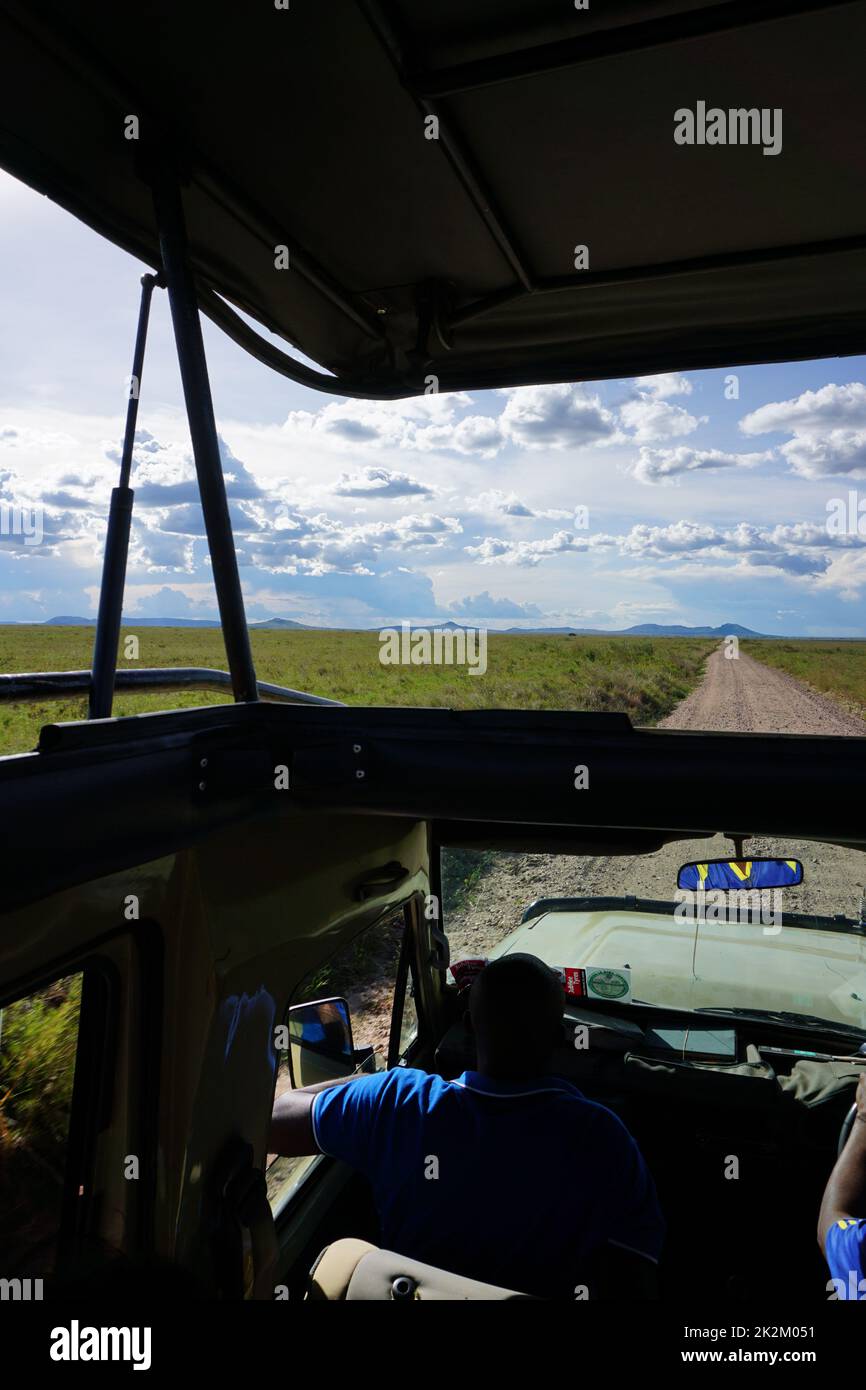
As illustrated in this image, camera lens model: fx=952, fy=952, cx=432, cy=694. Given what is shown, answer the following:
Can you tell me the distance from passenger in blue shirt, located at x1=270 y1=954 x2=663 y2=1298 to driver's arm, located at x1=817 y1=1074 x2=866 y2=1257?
0.67 meters

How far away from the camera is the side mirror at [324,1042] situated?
2.64m

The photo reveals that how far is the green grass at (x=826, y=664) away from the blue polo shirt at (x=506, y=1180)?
121 feet

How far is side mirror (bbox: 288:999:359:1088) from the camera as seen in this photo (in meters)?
2.64

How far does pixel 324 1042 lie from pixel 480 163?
86.5 inches

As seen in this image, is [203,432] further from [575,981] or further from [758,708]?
[758,708]

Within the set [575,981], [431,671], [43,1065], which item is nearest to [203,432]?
[43,1065]

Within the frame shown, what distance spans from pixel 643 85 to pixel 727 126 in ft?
0.60

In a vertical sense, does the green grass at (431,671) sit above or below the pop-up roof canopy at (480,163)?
below

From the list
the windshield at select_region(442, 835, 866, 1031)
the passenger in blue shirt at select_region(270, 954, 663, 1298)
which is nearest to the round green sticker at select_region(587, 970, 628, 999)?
the windshield at select_region(442, 835, 866, 1031)

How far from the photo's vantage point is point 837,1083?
10.8 ft

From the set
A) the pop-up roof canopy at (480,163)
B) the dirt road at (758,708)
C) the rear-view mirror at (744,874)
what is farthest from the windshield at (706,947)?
the dirt road at (758,708)
